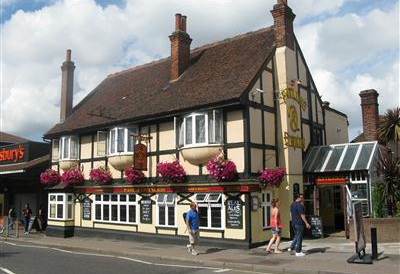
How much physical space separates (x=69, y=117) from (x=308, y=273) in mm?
18635

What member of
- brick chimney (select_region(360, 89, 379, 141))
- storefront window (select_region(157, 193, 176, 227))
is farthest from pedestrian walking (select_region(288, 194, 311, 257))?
brick chimney (select_region(360, 89, 379, 141))

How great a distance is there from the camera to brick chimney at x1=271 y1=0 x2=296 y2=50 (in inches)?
760

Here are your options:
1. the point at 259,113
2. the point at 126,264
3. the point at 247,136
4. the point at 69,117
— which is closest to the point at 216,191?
the point at 247,136

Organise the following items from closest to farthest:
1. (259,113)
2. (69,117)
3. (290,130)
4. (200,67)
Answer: (259,113)
(290,130)
(200,67)
(69,117)

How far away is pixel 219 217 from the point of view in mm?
16859

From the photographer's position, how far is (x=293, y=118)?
1934 centimetres

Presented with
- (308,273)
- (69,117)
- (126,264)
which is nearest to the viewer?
(308,273)

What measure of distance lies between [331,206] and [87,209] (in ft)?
41.0

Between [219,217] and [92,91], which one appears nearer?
[219,217]

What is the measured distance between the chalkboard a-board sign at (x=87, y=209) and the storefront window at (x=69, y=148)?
2.55m

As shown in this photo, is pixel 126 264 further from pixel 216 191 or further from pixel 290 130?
pixel 290 130

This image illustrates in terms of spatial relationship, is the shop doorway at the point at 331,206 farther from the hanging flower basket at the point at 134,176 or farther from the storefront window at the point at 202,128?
the hanging flower basket at the point at 134,176

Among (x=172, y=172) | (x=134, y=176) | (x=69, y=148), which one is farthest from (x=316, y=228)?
(x=69, y=148)

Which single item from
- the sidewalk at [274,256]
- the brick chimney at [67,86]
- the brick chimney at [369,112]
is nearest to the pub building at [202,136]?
the brick chimney at [67,86]
